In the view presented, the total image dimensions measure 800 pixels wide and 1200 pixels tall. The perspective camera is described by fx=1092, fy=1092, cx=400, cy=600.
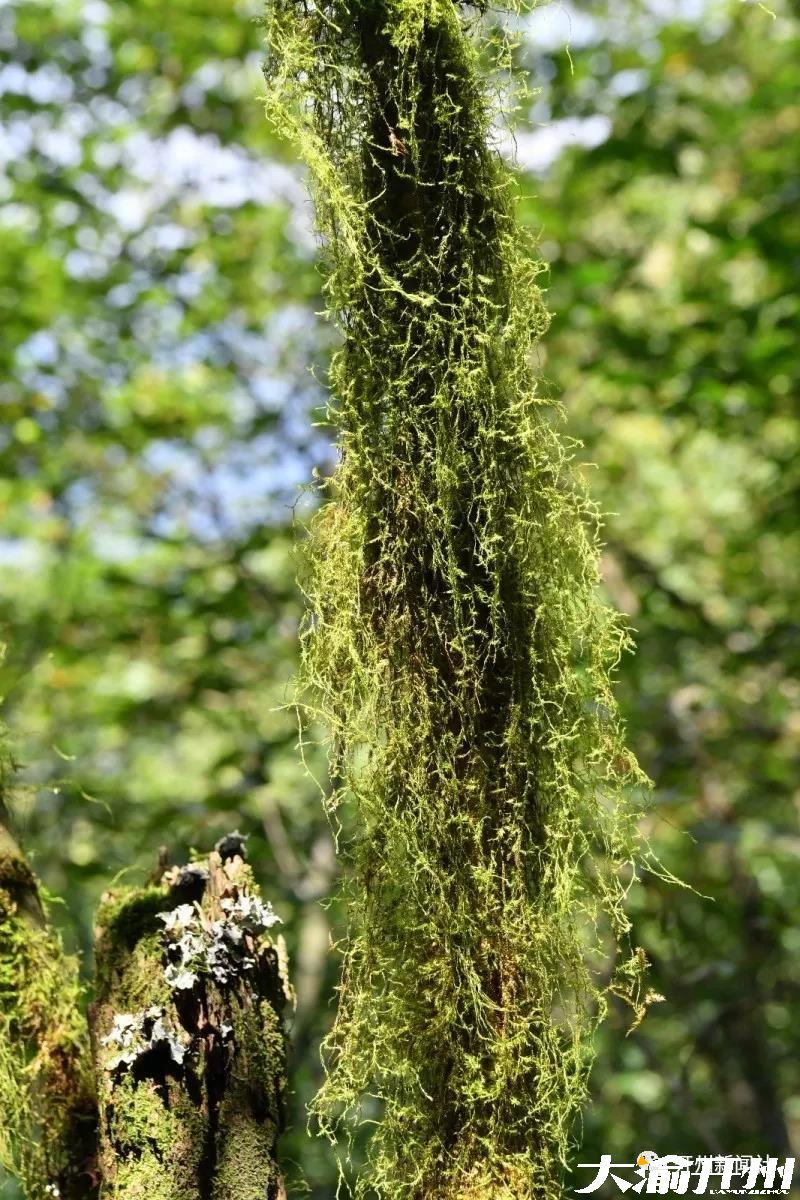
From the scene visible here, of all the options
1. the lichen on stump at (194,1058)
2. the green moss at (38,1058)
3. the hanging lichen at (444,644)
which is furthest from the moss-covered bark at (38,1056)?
the hanging lichen at (444,644)

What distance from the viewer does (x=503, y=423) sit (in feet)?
3.11

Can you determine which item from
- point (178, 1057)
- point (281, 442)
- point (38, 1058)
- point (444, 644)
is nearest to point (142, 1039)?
point (178, 1057)

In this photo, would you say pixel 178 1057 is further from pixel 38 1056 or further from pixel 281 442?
pixel 281 442

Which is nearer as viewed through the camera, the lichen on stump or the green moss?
the lichen on stump

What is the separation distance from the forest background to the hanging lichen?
1.77 meters

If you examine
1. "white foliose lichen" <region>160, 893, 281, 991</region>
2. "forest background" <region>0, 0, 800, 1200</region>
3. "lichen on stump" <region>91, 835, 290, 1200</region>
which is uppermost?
"forest background" <region>0, 0, 800, 1200</region>

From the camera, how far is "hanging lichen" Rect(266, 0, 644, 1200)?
2.98 feet

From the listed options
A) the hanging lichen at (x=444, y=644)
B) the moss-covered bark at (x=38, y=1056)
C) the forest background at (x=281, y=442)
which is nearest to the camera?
the hanging lichen at (x=444, y=644)

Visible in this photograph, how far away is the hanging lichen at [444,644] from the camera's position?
0.91m

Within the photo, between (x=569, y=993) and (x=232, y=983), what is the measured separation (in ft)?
1.03

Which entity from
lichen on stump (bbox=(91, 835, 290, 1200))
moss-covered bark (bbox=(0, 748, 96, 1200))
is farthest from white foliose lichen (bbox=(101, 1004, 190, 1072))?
moss-covered bark (bbox=(0, 748, 96, 1200))

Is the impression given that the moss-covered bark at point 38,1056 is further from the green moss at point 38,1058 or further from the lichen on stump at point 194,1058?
the lichen on stump at point 194,1058

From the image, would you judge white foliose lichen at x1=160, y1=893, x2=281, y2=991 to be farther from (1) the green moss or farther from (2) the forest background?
(2) the forest background

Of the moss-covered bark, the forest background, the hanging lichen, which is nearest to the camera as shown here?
the hanging lichen
